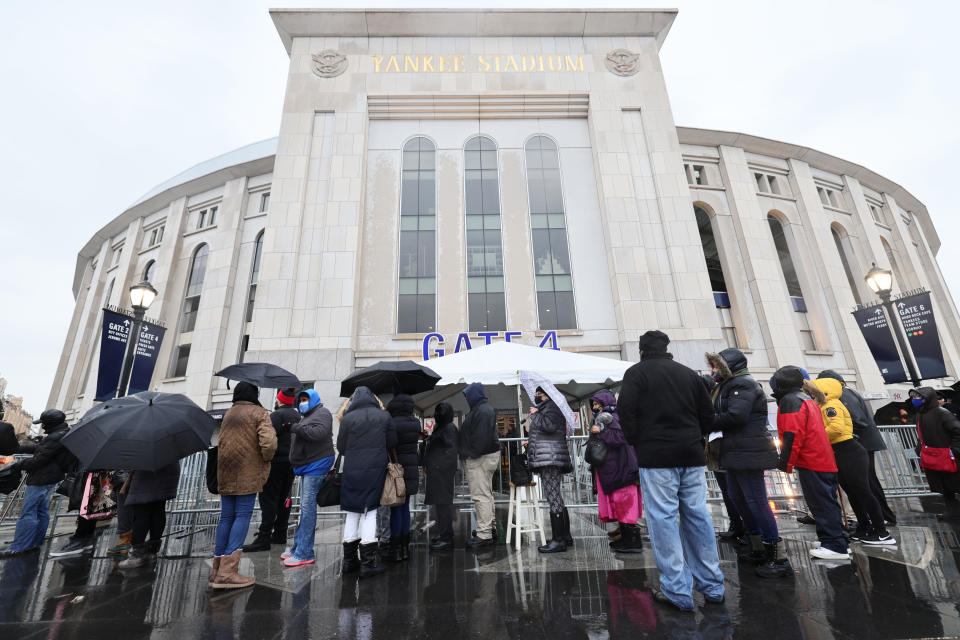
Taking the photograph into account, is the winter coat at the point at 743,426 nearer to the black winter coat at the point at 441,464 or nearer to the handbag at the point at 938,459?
the black winter coat at the point at 441,464

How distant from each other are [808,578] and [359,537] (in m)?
4.73

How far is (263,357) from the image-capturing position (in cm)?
1440

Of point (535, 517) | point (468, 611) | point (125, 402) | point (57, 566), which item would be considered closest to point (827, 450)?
point (535, 517)

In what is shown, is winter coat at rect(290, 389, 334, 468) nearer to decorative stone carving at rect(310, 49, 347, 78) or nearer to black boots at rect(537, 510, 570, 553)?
black boots at rect(537, 510, 570, 553)

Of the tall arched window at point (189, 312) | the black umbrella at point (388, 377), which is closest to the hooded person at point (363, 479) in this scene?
the black umbrella at point (388, 377)

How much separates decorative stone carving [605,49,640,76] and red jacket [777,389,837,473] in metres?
18.5

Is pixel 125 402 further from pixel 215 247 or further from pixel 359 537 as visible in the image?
pixel 215 247

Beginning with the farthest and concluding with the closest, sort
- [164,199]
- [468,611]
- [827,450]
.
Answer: [164,199], [827,450], [468,611]

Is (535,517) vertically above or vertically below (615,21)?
below

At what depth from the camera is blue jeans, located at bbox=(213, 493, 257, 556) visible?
15.0 ft

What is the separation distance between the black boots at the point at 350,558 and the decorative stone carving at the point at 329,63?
62.8 ft

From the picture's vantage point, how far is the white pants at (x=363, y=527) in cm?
498

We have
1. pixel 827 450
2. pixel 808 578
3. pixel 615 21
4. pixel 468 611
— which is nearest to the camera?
pixel 468 611

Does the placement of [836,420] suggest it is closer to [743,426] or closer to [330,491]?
[743,426]
